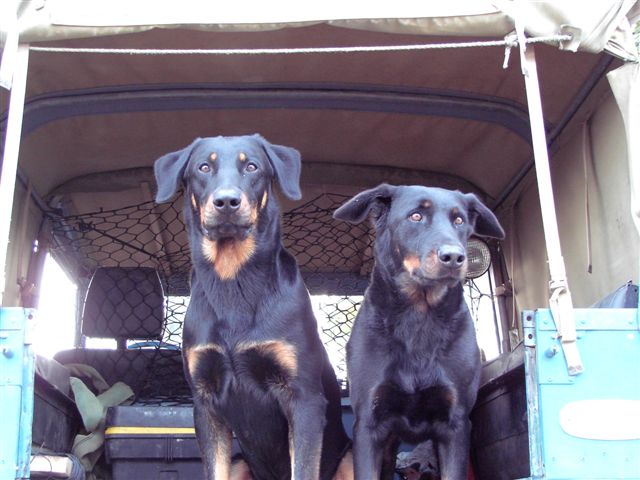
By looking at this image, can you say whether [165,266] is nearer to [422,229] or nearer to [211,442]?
[211,442]

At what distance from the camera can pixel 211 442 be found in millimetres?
2875

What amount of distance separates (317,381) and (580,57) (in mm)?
1740

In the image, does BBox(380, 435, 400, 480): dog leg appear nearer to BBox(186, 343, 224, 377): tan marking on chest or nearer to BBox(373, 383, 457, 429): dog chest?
BBox(373, 383, 457, 429): dog chest

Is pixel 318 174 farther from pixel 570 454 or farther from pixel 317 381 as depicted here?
pixel 570 454

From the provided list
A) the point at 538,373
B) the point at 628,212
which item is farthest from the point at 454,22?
the point at 538,373

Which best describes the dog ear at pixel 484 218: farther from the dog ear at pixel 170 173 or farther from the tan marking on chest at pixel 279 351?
the dog ear at pixel 170 173

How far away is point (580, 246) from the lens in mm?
3303

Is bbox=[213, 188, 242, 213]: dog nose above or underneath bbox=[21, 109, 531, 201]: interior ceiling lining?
underneath

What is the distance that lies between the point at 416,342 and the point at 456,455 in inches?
17.5

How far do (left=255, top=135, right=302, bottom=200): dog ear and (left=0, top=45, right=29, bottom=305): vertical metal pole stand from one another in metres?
0.96

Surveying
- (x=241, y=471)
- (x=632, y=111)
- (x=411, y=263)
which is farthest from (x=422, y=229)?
(x=241, y=471)

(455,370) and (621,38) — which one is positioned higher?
(621,38)

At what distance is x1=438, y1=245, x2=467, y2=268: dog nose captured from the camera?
2607 millimetres

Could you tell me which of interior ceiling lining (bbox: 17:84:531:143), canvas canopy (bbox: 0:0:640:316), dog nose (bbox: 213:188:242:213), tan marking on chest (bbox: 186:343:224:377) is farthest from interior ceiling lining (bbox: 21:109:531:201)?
tan marking on chest (bbox: 186:343:224:377)
